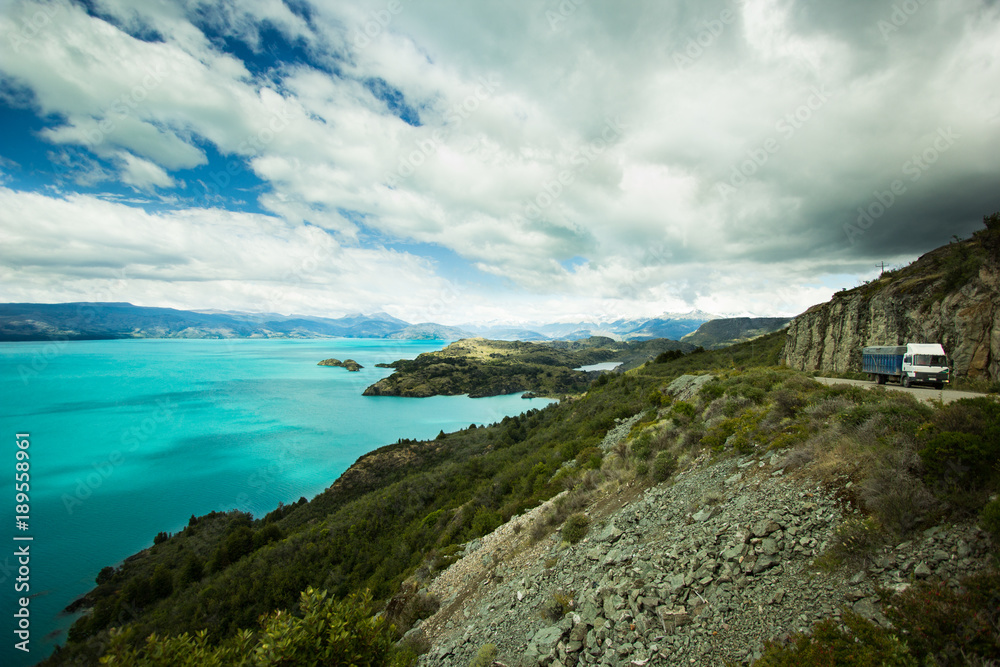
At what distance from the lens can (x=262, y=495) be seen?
52594 millimetres

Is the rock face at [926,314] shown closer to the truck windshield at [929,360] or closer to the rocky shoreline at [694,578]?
the truck windshield at [929,360]

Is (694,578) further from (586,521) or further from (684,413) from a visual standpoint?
(684,413)

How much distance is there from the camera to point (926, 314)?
20672 mm

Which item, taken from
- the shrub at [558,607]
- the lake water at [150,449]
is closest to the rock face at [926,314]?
the shrub at [558,607]

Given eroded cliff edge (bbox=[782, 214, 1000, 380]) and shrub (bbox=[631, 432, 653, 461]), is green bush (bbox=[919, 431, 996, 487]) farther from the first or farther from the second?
eroded cliff edge (bbox=[782, 214, 1000, 380])

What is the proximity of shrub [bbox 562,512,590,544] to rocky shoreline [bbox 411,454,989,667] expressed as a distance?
32 cm

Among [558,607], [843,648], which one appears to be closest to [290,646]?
[558,607]

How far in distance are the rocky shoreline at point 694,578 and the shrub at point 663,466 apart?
486 mm

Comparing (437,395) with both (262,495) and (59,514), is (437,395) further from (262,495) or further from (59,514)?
(59,514)

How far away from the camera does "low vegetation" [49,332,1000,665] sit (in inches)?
201

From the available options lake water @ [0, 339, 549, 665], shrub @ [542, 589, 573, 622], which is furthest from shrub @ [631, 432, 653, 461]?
lake water @ [0, 339, 549, 665]

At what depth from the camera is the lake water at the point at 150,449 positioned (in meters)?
36.9

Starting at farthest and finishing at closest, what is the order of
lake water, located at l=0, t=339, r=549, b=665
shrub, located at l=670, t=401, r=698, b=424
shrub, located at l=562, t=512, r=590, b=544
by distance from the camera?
lake water, located at l=0, t=339, r=549, b=665
shrub, located at l=670, t=401, r=698, b=424
shrub, located at l=562, t=512, r=590, b=544

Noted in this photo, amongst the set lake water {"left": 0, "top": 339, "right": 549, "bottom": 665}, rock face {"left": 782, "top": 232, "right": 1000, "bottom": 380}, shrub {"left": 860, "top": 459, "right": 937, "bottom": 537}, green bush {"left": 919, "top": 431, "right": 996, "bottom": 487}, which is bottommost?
lake water {"left": 0, "top": 339, "right": 549, "bottom": 665}
